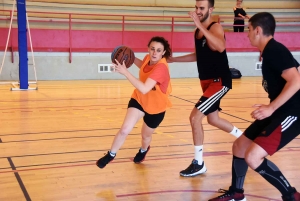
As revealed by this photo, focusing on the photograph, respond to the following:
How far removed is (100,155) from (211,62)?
73.1 inches

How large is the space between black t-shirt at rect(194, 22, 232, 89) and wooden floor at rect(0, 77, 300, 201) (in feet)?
3.48

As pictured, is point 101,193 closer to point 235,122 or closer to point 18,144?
point 18,144

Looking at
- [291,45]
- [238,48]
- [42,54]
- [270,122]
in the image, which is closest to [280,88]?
A: [270,122]

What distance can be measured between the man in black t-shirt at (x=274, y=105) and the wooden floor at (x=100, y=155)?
2.37 ft

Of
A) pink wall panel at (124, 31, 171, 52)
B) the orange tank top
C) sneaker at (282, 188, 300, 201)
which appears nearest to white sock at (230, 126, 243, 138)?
the orange tank top

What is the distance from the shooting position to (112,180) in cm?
456

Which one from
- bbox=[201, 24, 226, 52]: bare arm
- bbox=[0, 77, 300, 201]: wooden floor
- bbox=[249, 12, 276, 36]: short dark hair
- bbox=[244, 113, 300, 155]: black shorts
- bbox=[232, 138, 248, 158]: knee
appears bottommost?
bbox=[0, 77, 300, 201]: wooden floor

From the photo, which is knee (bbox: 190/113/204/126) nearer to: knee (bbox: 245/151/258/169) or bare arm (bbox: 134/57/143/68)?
bare arm (bbox: 134/57/143/68)

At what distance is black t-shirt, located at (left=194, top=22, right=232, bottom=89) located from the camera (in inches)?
183

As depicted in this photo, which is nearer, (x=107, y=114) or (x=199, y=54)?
(x=199, y=54)

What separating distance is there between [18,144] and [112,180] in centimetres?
198

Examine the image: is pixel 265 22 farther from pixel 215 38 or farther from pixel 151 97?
pixel 151 97

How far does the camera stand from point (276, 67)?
3.39 metres

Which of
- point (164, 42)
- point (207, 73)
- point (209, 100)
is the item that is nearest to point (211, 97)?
point (209, 100)
